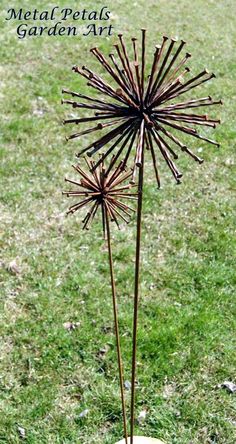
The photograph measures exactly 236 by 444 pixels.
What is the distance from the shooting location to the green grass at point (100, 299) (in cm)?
279

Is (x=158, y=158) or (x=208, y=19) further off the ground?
(x=208, y=19)

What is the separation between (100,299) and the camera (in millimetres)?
3404

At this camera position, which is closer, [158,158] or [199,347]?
[199,347]

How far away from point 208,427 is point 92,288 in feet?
3.59

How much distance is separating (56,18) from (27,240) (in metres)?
4.21

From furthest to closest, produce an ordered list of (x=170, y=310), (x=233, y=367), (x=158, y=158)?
1. (x=158, y=158)
2. (x=170, y=310)
3. (x=233, y=367)

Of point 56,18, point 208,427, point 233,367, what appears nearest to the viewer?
point 208,427

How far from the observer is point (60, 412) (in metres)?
2.79

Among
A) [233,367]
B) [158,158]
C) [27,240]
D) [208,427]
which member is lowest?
[208,427]

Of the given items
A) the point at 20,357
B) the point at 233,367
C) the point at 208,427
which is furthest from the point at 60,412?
the point at 233,367

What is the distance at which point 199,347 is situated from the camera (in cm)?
312

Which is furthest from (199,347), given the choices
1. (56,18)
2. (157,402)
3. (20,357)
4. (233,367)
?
(56,18)

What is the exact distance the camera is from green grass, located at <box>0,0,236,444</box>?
2.79m

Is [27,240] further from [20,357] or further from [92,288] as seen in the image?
[20,357]
